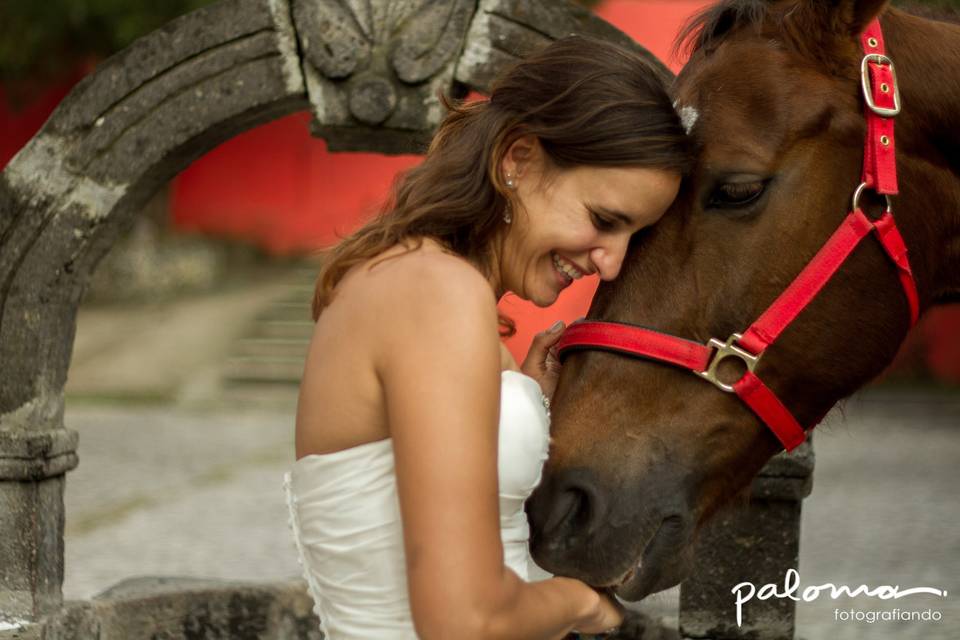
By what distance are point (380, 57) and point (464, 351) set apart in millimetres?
1217

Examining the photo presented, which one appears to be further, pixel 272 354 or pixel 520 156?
pixel 272 354

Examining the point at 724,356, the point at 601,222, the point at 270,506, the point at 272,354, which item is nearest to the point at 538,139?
the point at 601,222

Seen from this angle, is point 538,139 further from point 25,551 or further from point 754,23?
point 25,551

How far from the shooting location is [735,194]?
198cm

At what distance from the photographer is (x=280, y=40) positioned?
2643 mm

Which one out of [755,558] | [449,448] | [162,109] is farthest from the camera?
[755,558]

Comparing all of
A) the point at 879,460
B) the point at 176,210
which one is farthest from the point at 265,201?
the point at 879,460

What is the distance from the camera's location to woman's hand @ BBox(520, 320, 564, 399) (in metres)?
2.21

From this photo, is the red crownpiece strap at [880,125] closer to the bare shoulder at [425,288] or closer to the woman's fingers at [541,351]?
the woman's fingers at [541,351]

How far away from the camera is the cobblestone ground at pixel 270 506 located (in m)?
5.61

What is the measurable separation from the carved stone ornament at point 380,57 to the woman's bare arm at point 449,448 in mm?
1025

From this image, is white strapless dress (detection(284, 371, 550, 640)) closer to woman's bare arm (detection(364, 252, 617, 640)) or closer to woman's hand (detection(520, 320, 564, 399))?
woman's bare arm (detection(364, 252, 617, 640))

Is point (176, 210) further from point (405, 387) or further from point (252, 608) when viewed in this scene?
point (405, 387)

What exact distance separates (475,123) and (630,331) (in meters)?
0.42
